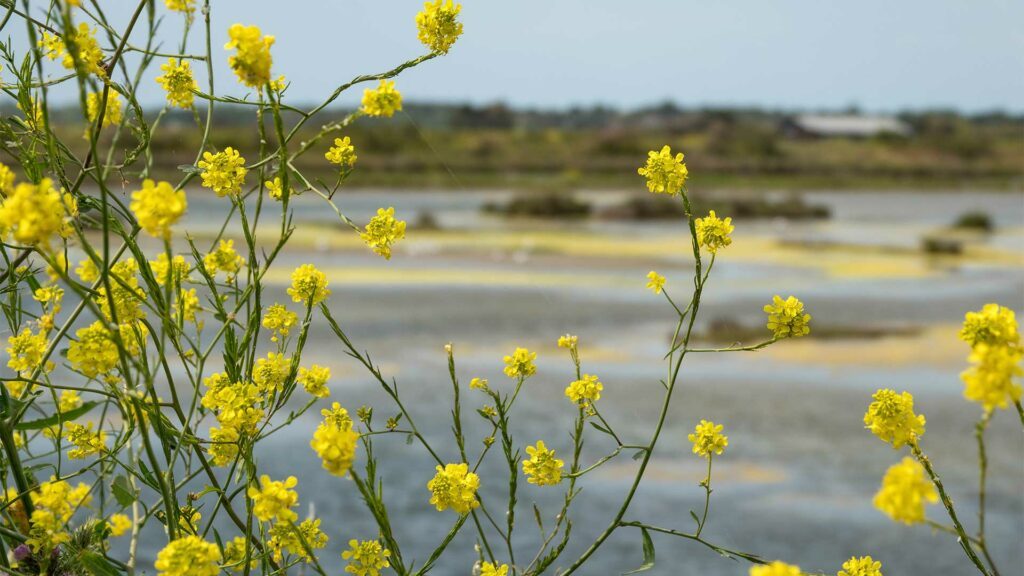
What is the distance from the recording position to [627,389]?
572 centimetres

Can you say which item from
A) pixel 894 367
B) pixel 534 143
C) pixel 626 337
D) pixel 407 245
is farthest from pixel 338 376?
pixel 534 143

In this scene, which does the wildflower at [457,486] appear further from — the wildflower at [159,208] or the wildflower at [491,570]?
the wildflower at [159,208]

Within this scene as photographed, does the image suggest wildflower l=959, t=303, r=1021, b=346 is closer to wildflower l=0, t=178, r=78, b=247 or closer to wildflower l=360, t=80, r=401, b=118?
wildflower l=360, t=80, r=401, b=118

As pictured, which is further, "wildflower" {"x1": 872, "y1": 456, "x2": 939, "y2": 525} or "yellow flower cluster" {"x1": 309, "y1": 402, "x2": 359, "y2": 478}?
"yellow flower cluster" {"x1": 309, "y1": 402, "x2": 359, "y2": 478}

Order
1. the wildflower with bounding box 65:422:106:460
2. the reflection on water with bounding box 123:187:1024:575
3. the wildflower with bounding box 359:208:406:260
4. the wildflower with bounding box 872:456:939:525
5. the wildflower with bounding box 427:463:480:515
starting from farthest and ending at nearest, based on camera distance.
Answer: the reflection on water with bounding box 123:187:1024:575 → the wildflower with bounding box 65:422:106:460 → the wildflower with bounding box 359:208:406:260 → the wildflower with bounding box 427:463:480:515 → the wildflower with bounding box 872:456:939:525

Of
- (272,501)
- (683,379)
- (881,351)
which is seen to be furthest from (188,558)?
(881,351)

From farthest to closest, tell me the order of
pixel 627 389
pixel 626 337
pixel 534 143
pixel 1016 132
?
pixel 1016 132 → pixel 534 143 → pixel 626 337 → pixel 627 389

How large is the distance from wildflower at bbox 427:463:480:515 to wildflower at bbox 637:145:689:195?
0.41 meters

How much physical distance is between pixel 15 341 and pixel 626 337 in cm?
600

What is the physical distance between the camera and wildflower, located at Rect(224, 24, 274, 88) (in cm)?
94

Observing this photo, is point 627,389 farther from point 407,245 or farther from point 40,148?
point 407,245

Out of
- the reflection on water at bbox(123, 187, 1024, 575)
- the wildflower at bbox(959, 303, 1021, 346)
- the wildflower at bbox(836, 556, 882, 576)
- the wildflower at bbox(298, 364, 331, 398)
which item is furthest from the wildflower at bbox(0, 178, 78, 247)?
the reflection on water at bbox(123, 187, 1024, 575)

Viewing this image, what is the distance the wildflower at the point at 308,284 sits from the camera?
1.34 meters

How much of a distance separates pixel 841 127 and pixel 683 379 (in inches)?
1104
